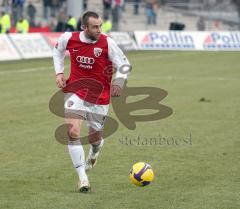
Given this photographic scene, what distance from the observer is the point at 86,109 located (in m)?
10.4

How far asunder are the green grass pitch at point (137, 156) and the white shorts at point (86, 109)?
762 millimetres

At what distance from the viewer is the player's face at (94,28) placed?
32.4 feet

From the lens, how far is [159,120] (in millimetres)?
17125

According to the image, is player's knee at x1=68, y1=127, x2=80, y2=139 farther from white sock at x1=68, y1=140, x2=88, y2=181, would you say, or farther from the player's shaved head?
the player's shaved head

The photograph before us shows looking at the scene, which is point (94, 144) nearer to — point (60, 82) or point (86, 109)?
point (86, 109)

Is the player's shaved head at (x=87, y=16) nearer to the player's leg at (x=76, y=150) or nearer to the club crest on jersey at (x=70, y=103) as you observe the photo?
the club crest on jersey at (x=70, y=103)

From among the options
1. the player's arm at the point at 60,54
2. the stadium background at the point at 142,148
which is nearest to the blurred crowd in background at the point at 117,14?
the stadium background at the point at 142,148

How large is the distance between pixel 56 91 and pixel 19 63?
10165mm

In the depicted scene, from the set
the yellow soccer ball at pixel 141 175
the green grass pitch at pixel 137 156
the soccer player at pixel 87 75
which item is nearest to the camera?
the green grass pitch at pixel 137 156

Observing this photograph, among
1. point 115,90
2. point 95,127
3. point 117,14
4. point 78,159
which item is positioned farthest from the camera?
point 117,14

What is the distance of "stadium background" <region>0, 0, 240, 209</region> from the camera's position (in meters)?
9.43

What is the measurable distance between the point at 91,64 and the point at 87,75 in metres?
0.17

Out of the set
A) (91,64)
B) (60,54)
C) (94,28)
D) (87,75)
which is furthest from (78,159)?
(94,28)

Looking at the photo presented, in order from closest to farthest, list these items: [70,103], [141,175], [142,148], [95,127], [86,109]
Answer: [141,175], [70,103], [86,109], [95,127], [142,148]
